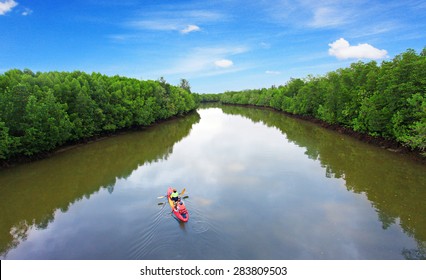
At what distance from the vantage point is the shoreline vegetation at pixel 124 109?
23953 millimetres

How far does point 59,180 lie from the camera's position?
69.2 feet

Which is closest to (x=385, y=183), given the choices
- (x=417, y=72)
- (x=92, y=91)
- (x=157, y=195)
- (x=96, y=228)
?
(x=417, y=72)

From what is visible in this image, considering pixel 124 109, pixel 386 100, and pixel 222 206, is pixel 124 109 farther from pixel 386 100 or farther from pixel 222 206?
pixel 386 100

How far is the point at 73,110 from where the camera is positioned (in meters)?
33.2

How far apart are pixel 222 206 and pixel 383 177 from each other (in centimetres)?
1254

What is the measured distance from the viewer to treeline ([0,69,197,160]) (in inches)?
966

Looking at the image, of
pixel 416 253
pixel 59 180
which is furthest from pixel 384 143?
pixel 59 180

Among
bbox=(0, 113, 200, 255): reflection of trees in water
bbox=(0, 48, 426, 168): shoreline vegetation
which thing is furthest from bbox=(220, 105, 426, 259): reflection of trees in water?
bbox=(0, 113, 200, 255): reflection of trees in water

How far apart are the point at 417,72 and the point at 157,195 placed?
2380 centimetres

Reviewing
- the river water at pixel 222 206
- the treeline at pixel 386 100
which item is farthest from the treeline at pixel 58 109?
the treeline at pixel 386 100

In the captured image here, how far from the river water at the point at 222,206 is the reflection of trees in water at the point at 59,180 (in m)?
0.10

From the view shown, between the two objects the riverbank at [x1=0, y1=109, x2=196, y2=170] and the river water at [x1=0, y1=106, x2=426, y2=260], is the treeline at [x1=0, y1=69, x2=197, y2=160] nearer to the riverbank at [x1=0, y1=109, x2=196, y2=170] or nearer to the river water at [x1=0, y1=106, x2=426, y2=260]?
the riverbank at [x1=0, y1=109, x2=196, y2=170]

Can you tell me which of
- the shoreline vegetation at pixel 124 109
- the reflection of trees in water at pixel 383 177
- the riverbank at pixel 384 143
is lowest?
the reflection of trees in water at pixel 383 177

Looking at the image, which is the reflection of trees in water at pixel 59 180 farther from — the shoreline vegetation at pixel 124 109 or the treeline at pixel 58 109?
the shoreline vegetation at pixel 124 109
